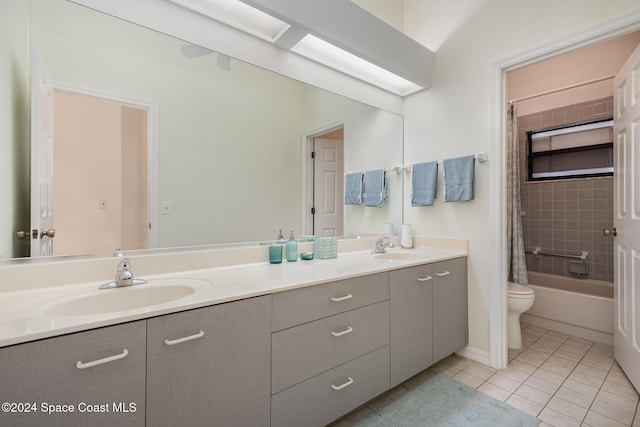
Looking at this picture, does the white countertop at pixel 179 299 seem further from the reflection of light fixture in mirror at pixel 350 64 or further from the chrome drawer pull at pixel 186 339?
the reflection of light fixture in mirror at pixel 350 64

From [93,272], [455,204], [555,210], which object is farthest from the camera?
[555,210]

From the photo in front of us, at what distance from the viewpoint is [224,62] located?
5.23ft

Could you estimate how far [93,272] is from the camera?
1.21 metres

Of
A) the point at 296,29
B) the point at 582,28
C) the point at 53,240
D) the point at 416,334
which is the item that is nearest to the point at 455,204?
the point at 416,334

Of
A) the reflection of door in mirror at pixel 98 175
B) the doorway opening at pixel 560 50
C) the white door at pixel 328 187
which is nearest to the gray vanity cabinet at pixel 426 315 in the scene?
the doorway opening at pixel 560 50

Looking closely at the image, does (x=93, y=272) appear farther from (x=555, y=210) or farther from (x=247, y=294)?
(x=555, y=210)

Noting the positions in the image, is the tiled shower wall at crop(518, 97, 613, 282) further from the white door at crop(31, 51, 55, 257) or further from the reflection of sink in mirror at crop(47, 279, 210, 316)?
the white door at crop(31, 51, 55, 257)

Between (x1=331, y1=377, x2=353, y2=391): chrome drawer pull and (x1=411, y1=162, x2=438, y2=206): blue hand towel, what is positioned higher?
(x1=411, y1=162, x2=438, y2=206): blue hand towel

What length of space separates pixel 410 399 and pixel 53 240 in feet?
6.38

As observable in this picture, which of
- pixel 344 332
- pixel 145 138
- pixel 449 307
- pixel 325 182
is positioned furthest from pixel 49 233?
pixel 449 307

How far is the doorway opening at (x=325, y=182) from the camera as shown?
81.2 inches

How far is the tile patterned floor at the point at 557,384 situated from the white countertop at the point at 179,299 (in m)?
0.79

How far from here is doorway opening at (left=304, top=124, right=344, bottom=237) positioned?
2062 millimetres

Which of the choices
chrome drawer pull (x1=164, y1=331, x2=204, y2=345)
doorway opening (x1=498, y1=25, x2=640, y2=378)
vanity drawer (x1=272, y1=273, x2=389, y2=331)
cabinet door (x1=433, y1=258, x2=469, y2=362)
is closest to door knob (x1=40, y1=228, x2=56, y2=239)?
chrome drawer pull (x1=164, y1=331, x2=204, y2=345)
